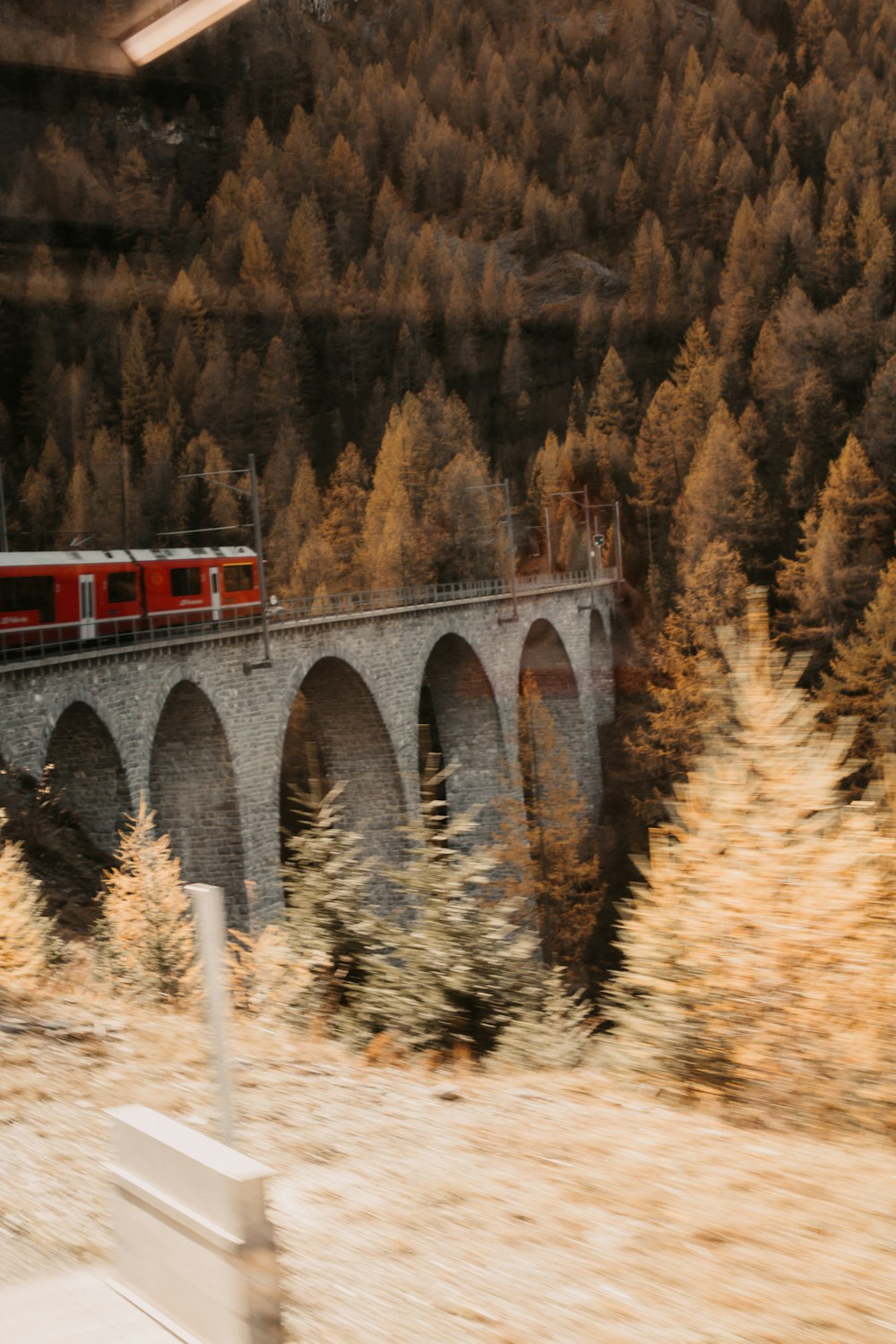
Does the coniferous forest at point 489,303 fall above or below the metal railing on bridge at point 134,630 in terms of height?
above

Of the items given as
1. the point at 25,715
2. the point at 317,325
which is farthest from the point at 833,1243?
the point at 317,325

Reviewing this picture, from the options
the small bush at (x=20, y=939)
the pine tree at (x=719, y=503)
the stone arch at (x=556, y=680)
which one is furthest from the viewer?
the pine tree at (x=719, y=503)

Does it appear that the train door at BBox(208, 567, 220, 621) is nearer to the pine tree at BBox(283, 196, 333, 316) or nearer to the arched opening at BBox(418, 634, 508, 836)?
the arched opening at BBox(418, 634, 508, 836)

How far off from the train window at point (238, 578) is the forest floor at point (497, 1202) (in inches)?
716

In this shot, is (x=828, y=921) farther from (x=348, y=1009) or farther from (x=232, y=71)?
(x=232, y=71)

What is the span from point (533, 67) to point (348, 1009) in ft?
272

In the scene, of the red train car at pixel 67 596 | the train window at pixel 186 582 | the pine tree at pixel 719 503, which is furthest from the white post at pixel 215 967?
the pine tree at pixel 719 503

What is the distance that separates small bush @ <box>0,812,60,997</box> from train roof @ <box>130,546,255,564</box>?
→ 11649mm

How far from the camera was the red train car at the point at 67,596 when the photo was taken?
16.9 metres

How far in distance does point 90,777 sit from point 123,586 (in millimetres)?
3527

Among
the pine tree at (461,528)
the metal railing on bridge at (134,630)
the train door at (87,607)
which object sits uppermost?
the pine tree at (461,528)

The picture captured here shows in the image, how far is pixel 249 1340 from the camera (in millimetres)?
1955

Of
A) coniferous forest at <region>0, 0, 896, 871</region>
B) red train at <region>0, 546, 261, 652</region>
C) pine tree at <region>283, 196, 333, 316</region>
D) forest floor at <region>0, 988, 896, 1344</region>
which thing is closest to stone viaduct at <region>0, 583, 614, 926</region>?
red train at <region>0, 546, 261, 652</region>

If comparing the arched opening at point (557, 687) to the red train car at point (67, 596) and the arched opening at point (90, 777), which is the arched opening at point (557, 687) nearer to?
the red train car at point (67, 596)
